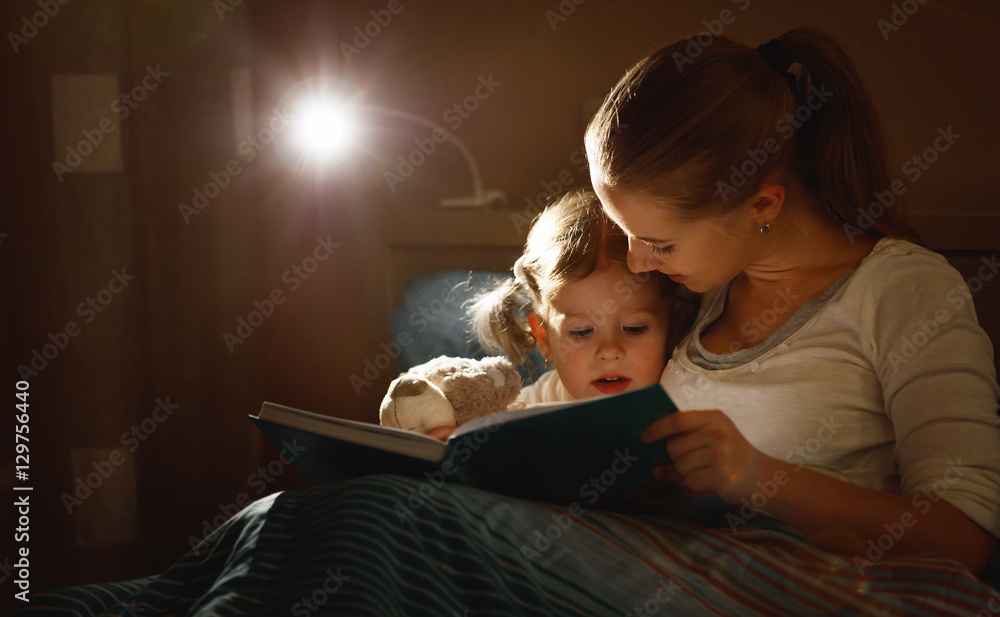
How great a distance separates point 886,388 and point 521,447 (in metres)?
0.48

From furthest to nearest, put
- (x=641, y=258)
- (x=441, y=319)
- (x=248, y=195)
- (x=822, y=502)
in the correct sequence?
(x=248, y=195) → (x=441, y=319) → (x=641, y=258) → (x=822, y=502)

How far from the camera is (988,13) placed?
1.38 m

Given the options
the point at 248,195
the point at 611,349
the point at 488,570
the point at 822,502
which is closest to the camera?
the point at 488,570

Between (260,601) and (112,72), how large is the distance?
1.27 m

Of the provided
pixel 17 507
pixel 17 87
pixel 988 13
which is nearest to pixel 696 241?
pixel 988 13

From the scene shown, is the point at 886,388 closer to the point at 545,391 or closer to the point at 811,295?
the point at 811,295

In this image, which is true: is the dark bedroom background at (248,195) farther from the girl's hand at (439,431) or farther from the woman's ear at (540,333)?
the girl's hand at (439,431)

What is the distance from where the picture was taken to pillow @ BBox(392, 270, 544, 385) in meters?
1.50

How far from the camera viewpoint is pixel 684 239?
102 cm

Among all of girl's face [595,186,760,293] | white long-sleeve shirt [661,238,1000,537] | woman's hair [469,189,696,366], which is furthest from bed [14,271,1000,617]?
woman's hair [469,189,696,366]

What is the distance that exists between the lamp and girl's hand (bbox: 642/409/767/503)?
40.4 inches

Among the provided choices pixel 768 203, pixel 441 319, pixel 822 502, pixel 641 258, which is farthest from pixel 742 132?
pixel 441 319

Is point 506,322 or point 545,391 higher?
point 506,322

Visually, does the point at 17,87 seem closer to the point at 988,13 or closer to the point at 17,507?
the point at 17,507
